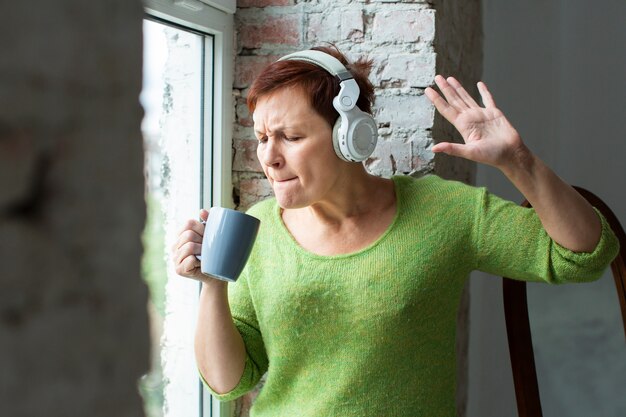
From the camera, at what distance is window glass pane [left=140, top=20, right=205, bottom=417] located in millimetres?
1765

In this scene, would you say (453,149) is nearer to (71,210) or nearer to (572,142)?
(71,210)

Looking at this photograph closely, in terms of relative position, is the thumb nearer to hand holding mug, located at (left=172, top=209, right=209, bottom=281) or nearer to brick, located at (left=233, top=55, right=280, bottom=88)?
hand holding mug, located at (left=172, top=209, right=209, bottom=281)

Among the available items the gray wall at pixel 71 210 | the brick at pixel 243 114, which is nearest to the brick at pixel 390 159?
the brick at pixel 243 114

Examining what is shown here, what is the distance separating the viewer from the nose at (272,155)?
138cm

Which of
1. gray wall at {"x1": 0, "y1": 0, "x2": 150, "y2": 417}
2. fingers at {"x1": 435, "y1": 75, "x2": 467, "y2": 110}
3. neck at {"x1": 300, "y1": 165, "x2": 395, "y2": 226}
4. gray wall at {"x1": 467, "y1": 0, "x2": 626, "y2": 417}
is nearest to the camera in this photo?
gray wall at {"x1": 0, "y1": 0, "x2": 150, "y2": 417}

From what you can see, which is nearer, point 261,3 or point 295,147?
point 295,147

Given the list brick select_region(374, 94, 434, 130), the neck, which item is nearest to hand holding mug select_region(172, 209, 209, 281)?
the neck

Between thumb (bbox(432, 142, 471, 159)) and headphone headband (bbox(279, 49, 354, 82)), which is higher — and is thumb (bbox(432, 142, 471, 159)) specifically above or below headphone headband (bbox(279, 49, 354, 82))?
below

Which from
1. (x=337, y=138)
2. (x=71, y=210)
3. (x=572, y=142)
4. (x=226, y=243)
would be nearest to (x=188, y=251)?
(x=226, y=243)

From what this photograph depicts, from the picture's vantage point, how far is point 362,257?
1.44m

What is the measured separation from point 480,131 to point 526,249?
0.23 metres

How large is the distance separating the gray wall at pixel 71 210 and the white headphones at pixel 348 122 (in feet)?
3.74

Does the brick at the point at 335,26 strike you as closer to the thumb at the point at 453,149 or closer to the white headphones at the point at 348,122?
the white headphones at the point at 348,122

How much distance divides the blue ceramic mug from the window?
19.2 inches
